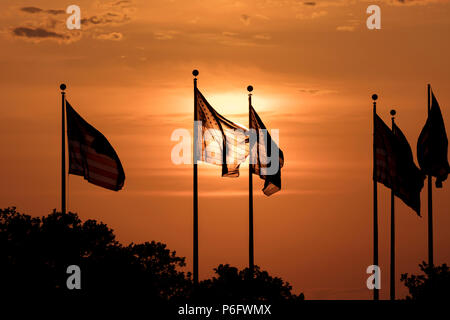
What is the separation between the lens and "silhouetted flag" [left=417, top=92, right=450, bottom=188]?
66062 millimetres

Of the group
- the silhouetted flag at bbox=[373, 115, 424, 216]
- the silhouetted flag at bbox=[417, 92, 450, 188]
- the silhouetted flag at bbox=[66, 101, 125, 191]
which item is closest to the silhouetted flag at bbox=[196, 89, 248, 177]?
the silhouetted flag at bbox=[66, 101, 125, 191]

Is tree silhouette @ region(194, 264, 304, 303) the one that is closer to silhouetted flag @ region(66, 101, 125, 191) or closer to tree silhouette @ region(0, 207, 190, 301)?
tree silhouette @ region(0, 207, 190, 301)

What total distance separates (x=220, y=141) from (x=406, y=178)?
1314 centimetres

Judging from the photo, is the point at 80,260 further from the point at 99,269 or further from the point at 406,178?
the point at 406,178

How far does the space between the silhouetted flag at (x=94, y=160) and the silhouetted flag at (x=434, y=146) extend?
18.4 meters

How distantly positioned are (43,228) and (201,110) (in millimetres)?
28588

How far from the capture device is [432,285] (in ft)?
229

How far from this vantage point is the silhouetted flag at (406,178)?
210 feet

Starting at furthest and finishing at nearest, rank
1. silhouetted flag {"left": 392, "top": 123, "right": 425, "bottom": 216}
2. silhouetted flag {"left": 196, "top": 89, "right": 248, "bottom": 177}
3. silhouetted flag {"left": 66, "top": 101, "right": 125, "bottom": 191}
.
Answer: silhouetted flag {"left": 392, "top": 123, "right": 425, "bottom": 216} → silhouetted flag {"left": 66, "top": 101, "right": 125, "bottom": 191} → silhouetted flag {"left": 196, "top": 89, "right": 248, "bottom": 177}

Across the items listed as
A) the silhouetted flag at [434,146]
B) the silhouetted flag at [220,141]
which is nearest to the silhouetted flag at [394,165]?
the silhouetted flag at [434,146]

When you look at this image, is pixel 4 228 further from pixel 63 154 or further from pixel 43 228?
pixel 63 154

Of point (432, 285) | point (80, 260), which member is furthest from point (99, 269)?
point (432, 285)

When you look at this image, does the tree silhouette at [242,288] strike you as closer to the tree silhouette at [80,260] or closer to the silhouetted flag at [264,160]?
the tree silhouette at [80,260]

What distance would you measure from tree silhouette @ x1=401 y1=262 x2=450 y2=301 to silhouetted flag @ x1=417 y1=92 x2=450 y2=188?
6224mm
